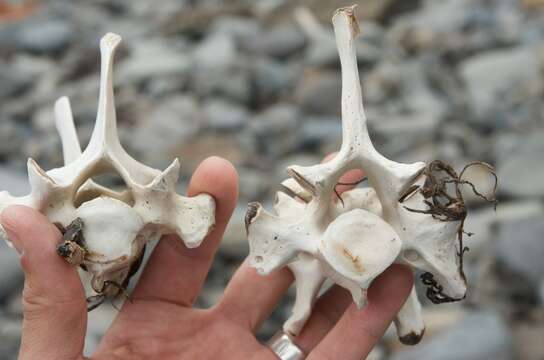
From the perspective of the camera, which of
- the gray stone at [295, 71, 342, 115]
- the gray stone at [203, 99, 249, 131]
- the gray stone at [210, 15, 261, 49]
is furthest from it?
the gray stone at [210, 15, 261, 49]

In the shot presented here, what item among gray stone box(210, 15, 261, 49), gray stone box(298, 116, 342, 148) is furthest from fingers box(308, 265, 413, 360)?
gray stone box(210, 15, 261, 49)

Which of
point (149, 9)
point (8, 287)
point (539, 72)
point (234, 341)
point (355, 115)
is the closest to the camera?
point (355, 115)

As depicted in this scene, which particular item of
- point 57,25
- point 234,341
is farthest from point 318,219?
Answer: point 57,25

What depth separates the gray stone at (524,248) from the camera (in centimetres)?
302

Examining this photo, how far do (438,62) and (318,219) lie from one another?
4.01m

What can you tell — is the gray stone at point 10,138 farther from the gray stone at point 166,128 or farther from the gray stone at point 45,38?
the gray stone at point 45,38

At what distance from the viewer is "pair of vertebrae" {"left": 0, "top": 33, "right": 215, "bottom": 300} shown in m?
1.62

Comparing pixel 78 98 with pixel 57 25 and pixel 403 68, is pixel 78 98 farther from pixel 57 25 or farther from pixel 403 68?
pixel 403 68

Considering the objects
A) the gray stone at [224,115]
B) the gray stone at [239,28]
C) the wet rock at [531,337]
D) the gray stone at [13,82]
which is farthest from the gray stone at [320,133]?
the gray stone at [13,82]

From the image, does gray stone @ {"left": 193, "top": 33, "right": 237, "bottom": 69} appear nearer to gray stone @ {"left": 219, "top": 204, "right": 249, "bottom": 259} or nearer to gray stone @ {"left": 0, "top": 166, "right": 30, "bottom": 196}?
gray stone @ {"left": 0, "top": 166, "right": 30, "bottom": 196}

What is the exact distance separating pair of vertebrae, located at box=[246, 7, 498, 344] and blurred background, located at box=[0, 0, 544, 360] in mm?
1060

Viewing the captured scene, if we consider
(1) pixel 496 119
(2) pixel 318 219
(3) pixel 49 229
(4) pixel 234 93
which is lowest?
(1) pixel 496 119

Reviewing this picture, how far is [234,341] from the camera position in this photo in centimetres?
189

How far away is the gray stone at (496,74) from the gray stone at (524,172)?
0.83m
